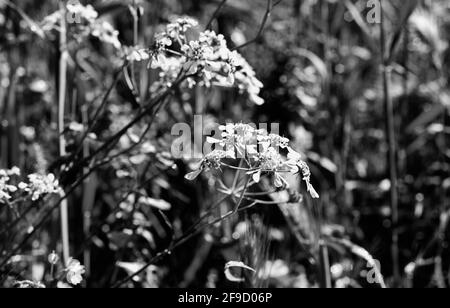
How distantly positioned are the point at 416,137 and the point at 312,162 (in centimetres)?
48

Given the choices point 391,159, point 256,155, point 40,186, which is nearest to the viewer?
point 256,155

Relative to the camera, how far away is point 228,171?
229 centimetres

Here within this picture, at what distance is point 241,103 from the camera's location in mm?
2432

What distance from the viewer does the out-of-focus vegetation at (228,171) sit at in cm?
161

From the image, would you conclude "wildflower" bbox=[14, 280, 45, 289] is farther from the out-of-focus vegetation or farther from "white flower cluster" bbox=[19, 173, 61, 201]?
"white flower cluster" bbox=[19, 173, 61, 201]

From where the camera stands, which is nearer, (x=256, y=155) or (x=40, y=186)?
(x=256, y=155)

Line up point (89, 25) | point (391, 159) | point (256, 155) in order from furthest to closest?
point (391, 159)
point (89, 25)
point (256, 155)

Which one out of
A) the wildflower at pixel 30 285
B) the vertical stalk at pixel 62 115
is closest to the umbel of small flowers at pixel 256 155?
the wildflower at pixel 30 285

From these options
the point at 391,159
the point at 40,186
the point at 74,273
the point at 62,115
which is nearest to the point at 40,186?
the point at 40,186

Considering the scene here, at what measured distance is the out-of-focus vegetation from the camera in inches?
63.2

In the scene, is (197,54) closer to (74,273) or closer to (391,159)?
(74,273)

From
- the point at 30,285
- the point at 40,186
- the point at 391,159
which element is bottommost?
the point at 30,285

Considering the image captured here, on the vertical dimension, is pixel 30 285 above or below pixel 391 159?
below
